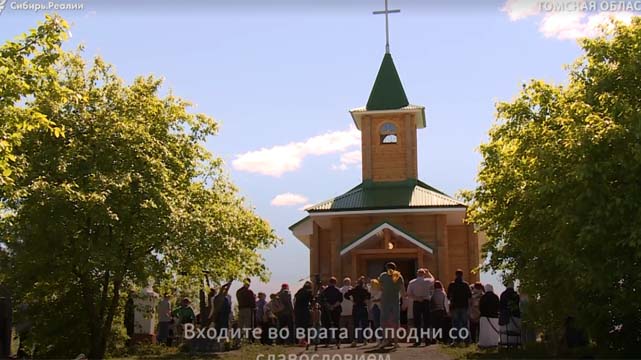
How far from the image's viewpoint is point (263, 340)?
20172mm

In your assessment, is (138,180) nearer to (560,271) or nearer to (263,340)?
(263,340)

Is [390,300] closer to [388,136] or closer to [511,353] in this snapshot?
[511,353]

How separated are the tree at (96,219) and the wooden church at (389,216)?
24.8ft

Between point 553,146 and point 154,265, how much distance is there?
9.55 meters

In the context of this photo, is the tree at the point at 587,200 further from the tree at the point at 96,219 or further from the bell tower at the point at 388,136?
the bell tower at the point at 388,136

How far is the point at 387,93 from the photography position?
3111 cm

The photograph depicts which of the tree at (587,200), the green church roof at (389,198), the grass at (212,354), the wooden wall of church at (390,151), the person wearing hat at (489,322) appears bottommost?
the grass at (212,354)

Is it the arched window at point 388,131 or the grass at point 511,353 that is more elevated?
the arched window at point 388,131

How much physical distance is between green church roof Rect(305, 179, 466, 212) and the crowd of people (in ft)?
24.9

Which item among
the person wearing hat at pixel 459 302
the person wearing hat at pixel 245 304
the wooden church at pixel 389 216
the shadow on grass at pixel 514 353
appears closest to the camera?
the shadow on grass at pixel 514 353

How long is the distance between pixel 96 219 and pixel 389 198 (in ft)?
46.0

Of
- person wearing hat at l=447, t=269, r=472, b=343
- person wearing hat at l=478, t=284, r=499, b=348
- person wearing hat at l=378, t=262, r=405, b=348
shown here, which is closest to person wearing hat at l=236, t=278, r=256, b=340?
person wearing hat at l=378, t=262, r=405, b=348

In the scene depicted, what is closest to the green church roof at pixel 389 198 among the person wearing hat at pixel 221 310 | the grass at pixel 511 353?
the person wearing hat at pixel 221 310

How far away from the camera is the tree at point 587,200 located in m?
12.4
